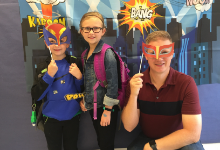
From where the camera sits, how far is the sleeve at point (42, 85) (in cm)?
110

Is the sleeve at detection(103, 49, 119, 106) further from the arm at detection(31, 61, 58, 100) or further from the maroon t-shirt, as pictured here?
the arm at detection(31, 61, 58, 100)

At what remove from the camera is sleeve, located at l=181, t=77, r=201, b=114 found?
972mm

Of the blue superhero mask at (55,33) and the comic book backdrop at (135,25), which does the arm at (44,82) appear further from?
the comic book backdrop at (135,25)

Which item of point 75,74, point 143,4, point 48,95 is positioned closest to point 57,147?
point 48,95

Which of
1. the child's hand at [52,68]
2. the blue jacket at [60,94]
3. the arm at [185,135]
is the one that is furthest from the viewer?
the blue jacket at [60,94]

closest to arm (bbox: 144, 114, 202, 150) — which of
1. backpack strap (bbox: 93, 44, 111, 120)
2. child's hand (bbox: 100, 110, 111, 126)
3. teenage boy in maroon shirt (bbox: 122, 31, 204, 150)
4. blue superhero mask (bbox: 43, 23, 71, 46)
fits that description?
teenage boy in maroon shirt (bbox: 122, 31, 204, 150)

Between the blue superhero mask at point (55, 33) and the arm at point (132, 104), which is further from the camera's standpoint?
the blue superhero mask at point (55, 33)

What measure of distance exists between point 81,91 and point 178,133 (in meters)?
0.80

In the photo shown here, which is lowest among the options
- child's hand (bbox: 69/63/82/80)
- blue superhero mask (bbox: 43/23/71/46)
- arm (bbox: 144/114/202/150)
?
arm (bbox: 144/114/202/150)

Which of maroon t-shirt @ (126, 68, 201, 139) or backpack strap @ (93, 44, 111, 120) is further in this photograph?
backpack strap @ (93, 44, 111, 120)

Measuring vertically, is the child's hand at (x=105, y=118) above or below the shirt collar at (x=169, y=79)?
below

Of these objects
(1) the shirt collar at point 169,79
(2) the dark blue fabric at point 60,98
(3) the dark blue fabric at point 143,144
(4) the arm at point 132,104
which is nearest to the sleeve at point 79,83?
(2) the dark blue fabric at point 60,98

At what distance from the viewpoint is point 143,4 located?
1.40 meters

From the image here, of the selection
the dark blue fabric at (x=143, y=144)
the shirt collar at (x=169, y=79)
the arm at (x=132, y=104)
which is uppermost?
the shirt collar at (x=169, y=79)
